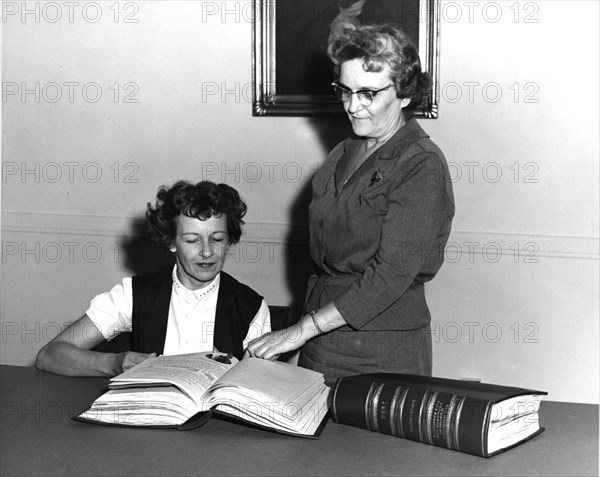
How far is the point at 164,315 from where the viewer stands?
8.82ft

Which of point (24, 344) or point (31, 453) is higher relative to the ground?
point (31, 453)

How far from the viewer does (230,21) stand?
4133mm

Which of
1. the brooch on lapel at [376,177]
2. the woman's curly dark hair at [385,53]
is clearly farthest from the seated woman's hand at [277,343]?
the woman's curly dark hair at [385,53]

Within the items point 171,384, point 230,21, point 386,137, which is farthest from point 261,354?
point 230,21

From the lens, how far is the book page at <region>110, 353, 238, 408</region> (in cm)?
180

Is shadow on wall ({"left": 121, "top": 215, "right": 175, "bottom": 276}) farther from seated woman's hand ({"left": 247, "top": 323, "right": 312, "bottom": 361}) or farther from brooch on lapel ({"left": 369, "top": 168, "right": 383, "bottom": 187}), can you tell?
seated woman's hand ({"left": 247, "top": 323, "right": 312, "bottom": 361})

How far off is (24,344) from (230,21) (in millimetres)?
2142

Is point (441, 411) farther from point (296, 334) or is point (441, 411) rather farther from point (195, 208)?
point (195, 208)

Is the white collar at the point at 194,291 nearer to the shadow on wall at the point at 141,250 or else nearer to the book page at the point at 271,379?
the book page at the point at 271,379

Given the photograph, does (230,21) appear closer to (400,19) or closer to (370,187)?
(400,19)

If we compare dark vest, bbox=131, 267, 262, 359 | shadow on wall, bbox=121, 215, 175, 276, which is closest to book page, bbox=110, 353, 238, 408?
dark vest, bbox=131, 267, 262, 359

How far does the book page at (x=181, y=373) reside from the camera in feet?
5.92

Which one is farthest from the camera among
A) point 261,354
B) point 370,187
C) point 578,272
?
point 578,272

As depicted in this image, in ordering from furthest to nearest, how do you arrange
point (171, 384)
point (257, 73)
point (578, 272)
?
point (257, 73) → point (578, 272) → point (171, 384)
